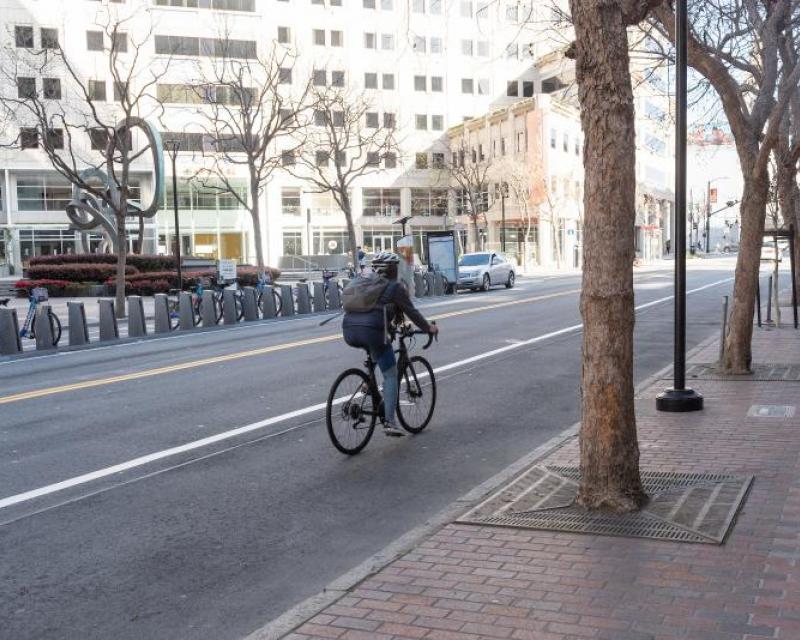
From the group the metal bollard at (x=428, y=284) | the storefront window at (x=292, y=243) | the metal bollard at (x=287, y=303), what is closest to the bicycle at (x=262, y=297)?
the metal bollard at (x=287, y=303)

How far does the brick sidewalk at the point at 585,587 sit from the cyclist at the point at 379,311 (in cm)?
283

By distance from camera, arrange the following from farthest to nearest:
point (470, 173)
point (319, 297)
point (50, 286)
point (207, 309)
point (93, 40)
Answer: point (470, 173), point (93, 40), point (50, 286), point (319, 297), point (207, 309)

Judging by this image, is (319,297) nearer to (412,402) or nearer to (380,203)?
(412,402)

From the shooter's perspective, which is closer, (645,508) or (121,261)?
(645,508)

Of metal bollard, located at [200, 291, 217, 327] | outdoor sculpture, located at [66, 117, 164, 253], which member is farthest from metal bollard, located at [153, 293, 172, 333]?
outdoor sculpture, located at [66, 117, 164, 253]

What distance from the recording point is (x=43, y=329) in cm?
1883

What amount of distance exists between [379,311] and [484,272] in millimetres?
29137

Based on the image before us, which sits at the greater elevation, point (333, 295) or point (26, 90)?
point (26, 90)

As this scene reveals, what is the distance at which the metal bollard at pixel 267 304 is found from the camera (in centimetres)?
2622

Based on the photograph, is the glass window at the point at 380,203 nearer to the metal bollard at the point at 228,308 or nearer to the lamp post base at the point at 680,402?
the metal bollard at the point at 228,308

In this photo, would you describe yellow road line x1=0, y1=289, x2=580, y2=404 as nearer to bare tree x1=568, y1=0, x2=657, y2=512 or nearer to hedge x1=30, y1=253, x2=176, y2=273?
bare tree x1=568, y1=0, x2=657, y2=512

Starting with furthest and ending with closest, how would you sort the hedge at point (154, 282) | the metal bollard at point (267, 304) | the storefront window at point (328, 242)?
the storefront window at point (328, 242) < the hedge at point (154, 282) < the metal bollard at point (267, 304)

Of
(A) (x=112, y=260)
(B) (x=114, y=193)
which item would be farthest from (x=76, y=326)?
(A) (x=112, y=260)

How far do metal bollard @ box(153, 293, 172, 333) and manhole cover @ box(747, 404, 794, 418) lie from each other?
51.3ft
